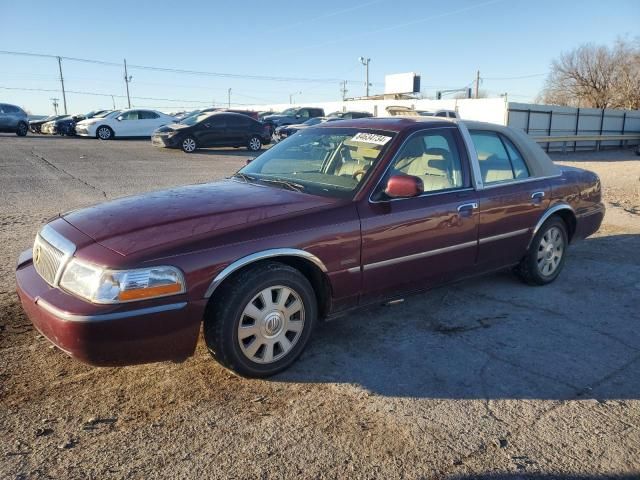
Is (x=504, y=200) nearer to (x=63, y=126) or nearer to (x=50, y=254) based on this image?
(x=50, y=254)

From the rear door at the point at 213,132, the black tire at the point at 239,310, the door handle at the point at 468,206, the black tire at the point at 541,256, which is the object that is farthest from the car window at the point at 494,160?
the rear door at the point at 213,132

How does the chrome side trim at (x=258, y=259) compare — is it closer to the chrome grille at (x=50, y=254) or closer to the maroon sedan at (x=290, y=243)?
the maroon sedan at (x=290, y=243)

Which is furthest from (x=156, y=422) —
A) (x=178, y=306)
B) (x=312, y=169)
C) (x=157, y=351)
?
(x=312, y=169)

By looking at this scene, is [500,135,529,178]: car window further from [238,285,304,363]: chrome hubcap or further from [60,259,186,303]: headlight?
[60,259,186,303]: headlight

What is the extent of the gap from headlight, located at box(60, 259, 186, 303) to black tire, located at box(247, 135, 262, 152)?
1793 cm

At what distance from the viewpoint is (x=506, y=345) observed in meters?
3.89

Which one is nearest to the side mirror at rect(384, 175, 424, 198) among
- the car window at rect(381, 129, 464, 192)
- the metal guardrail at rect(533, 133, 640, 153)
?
the car window at rect(381, 129, 464, 192)

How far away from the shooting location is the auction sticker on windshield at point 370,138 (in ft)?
13.3

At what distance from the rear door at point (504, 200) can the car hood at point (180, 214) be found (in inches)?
65.4

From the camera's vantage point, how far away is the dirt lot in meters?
2.54

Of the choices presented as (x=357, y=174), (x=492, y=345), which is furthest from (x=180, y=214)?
(x=492, y=345)

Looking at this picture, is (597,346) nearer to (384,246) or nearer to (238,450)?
(384,246)

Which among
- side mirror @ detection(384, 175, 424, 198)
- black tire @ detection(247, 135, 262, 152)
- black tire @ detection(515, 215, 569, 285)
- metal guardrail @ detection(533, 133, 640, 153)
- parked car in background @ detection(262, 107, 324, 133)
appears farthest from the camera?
parked car in background @ detection(262, 107, 324, 133)

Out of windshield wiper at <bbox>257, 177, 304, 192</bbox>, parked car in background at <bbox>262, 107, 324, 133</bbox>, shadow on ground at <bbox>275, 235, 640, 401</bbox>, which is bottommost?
shadow on ground at <bbox>275, 235, 640, 401</bbox>
